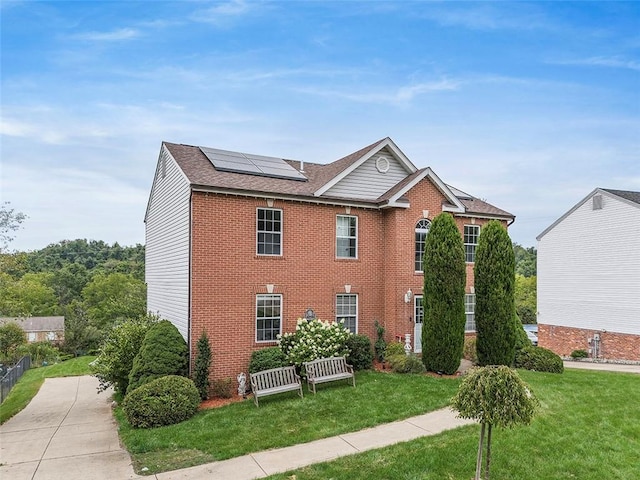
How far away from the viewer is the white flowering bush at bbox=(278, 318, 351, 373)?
12938mm

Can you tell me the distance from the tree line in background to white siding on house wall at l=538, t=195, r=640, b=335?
27.2 m

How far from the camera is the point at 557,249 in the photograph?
28.5 metres

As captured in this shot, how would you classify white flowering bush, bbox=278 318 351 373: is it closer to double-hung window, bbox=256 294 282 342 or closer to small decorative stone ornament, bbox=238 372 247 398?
double-hung window, bbox=256 294 282 342

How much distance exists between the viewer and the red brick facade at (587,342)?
23078mm

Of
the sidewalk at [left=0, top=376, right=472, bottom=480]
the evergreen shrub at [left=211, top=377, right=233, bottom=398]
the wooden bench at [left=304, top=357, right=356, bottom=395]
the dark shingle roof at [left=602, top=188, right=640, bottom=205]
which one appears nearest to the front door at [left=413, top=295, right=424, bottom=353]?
the wooden bench at [left=304, top=357, right=356, bottom=395]

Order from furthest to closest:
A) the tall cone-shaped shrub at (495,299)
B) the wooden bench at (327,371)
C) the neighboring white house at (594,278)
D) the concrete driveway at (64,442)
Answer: the neighboring white house at (594,278) → the tall cone-shaped shrub at (495,299) → the wooden bench at (327,371) → the concrete driveway at (64,442)

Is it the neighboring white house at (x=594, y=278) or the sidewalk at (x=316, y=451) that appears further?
the neighboring white house at (x=594, y=278)

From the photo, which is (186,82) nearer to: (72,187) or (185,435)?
(185,435)

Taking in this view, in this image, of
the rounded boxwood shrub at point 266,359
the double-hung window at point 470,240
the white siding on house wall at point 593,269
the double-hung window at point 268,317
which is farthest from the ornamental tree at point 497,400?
the white siding on house wall at point 593,269

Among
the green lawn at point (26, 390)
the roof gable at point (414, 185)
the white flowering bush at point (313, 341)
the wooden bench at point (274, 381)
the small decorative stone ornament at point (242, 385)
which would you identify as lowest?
the green lawn at point (26, 390)

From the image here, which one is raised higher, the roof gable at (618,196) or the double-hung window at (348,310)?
the roof gable at (618,196)

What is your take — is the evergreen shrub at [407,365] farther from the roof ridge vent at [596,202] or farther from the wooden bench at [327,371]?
the roof ridge vent at [596,202]

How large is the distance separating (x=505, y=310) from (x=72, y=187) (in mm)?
27271

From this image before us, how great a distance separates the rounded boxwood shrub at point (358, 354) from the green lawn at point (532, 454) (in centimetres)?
568
